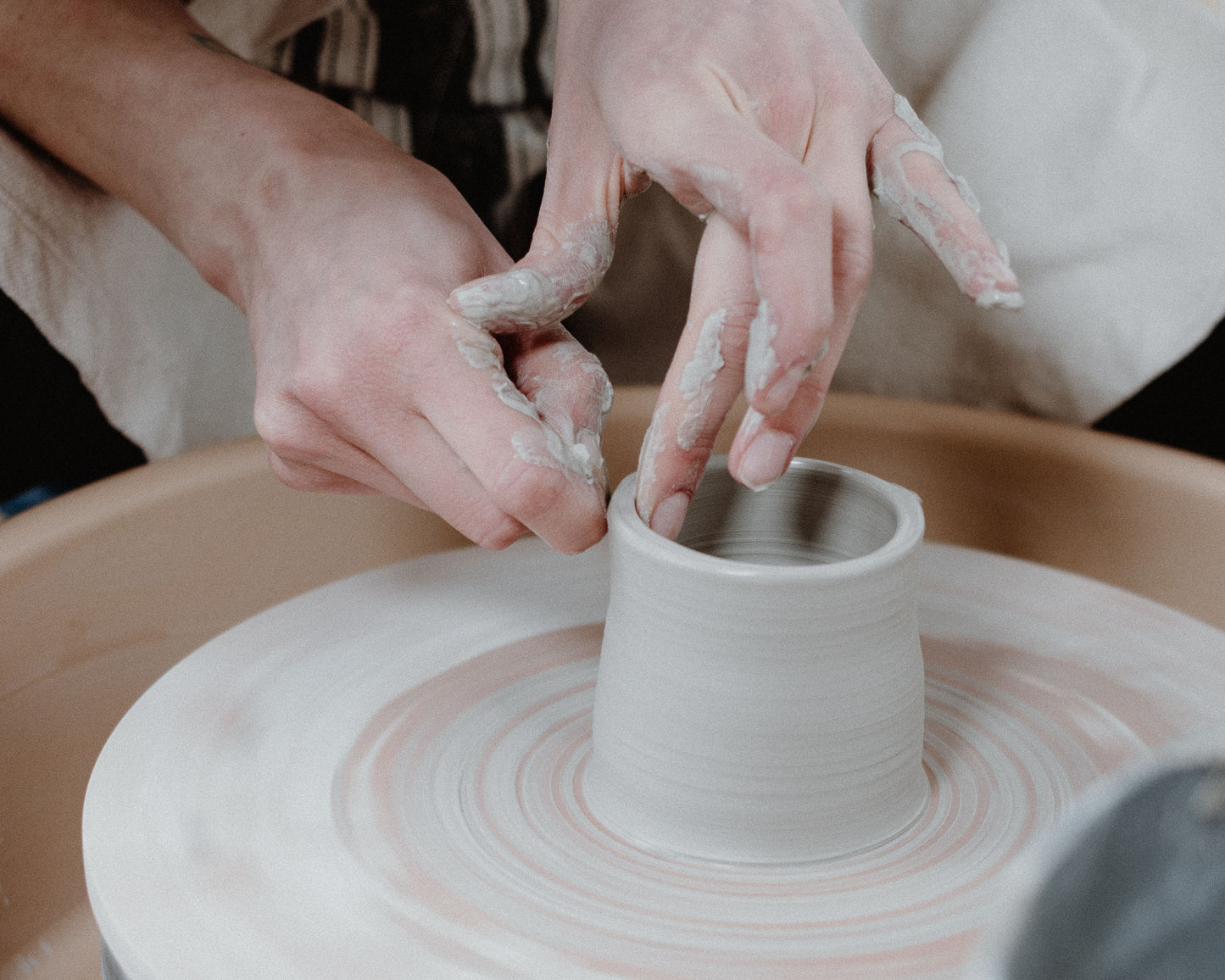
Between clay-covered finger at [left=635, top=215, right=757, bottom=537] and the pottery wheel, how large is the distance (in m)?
0.22

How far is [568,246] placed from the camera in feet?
2.90

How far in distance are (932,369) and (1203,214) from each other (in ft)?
1.12

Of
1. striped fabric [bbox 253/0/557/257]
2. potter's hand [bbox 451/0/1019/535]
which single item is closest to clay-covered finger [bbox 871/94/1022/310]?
potter's hand [bbox 451/0/1019/535]

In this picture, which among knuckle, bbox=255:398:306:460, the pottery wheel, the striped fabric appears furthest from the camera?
the striped fabric

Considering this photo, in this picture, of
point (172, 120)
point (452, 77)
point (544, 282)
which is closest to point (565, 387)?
point (544, 282)

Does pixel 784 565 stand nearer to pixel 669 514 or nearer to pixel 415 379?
pixel 669 514

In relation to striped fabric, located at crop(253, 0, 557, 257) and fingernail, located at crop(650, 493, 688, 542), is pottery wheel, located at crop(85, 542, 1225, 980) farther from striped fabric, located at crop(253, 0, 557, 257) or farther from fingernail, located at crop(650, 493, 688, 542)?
striped fabric, located at crop(253, 0, 557, 257)

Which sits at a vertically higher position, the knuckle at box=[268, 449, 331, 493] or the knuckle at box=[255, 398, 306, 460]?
the knuckle at box=[255, 398, 306, 460]

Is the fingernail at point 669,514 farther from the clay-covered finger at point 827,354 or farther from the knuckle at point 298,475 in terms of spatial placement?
the knuckle at point 298,475

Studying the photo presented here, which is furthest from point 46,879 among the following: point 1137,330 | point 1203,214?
point 1203,214

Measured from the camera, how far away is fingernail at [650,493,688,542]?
765 mm

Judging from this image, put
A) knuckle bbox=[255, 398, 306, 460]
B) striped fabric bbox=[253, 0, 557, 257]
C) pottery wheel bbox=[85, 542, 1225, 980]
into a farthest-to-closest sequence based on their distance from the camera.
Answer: striped fabric bbox=[253, 0, 557, 257], knuckle bbox=[255, 398, 306, 460], pottery wheel bbox=[85, 542, 1225, 980]

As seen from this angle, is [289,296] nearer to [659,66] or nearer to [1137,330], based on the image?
[659,66]

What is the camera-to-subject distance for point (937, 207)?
79cm
